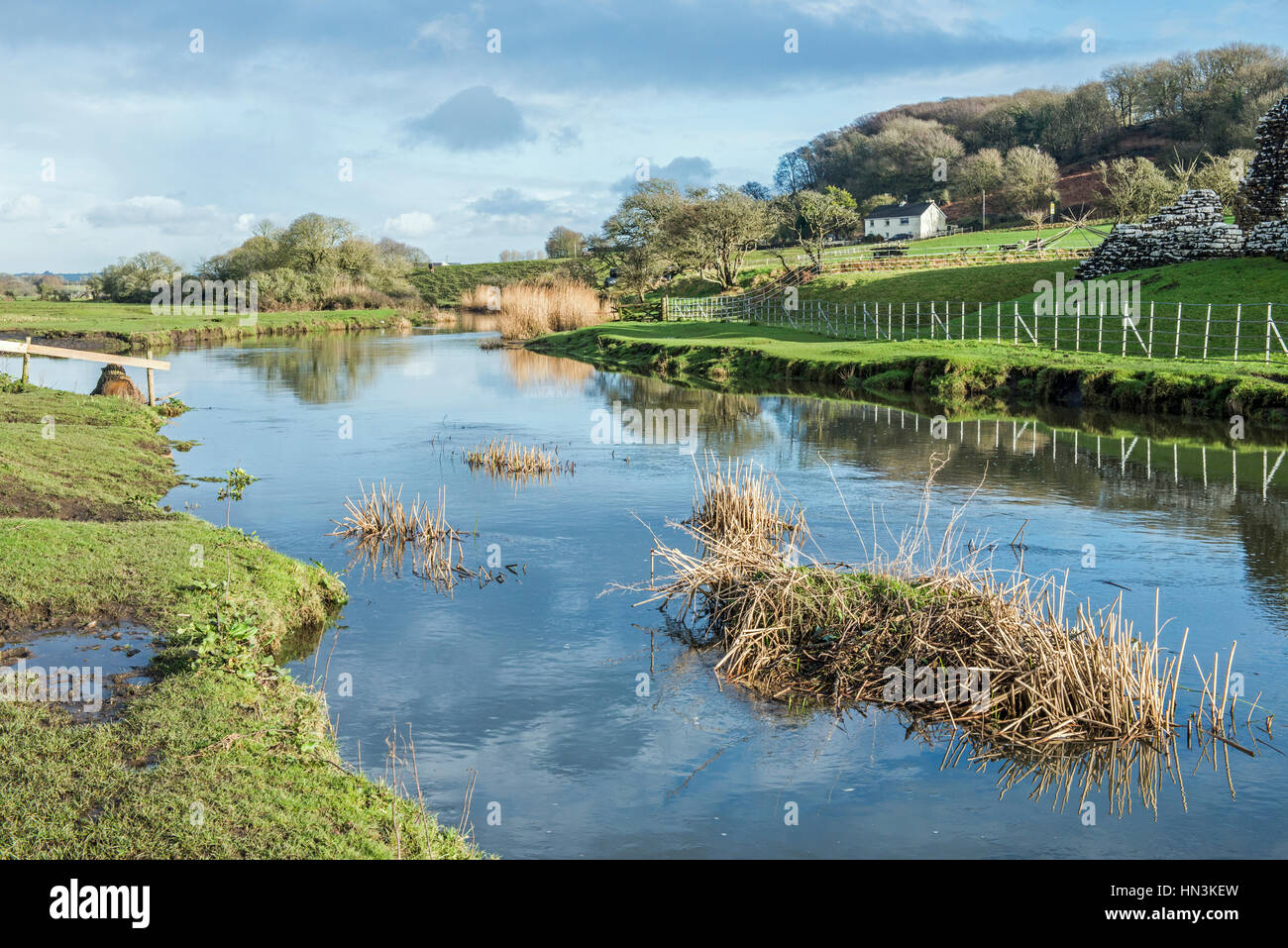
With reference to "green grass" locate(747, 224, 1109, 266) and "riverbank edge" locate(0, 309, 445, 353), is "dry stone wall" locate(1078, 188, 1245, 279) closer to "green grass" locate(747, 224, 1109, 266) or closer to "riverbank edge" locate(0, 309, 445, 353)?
"green grass" locate(747, 224, 1109, 266)

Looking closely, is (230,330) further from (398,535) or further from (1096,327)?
(398,535)

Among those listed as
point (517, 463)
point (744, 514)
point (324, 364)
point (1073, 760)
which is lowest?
point (1073, 760)

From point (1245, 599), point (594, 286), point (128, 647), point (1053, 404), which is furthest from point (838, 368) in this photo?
point (594, 286)

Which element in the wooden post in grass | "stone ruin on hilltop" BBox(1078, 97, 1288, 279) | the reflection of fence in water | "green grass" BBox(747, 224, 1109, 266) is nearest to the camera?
the reflection of fence in water

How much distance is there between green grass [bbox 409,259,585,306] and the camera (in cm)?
11644

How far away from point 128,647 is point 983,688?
304 inches

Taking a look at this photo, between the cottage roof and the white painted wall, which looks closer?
the white painted wall

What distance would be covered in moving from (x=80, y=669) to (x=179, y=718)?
1.81 m

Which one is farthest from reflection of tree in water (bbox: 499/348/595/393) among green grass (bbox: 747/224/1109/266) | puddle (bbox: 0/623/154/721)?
green grass (bbox: 747/224/1109/266)

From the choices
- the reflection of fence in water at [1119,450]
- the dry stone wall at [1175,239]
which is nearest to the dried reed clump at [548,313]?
the dry stone wall at [1175,239]

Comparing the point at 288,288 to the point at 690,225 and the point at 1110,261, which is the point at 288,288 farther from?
the point at 1110,261

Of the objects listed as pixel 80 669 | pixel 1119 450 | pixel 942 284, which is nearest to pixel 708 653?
pixel 80 669

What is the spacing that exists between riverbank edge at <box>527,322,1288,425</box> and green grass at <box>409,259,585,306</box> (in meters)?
66.5

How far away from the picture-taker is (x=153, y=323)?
210ft
